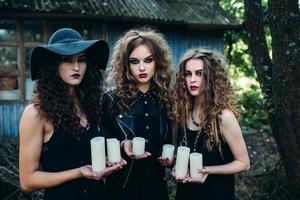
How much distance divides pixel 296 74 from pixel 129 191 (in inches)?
92.8

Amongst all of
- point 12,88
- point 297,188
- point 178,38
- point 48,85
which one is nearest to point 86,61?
point 48,85

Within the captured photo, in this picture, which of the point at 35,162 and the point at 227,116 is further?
the point at 227,116

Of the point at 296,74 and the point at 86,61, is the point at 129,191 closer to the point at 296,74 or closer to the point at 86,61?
the point at 86,61

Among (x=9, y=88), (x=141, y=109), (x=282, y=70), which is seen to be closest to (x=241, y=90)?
(x=9, y=88)

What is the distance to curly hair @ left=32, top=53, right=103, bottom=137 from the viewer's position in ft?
8.93

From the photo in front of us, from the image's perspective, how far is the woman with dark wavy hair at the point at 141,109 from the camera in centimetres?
336

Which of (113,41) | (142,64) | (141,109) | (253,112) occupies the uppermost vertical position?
(113,41)

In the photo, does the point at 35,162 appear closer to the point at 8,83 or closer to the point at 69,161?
the point at 69,161

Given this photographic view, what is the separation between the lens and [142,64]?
10.9 ft

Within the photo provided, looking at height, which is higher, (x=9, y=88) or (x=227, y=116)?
(x=9, y=88)

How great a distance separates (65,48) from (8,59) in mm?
7433

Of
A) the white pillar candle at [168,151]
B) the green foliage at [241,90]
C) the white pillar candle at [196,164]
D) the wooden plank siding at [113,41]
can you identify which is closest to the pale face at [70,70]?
the white pillar candle at [168,151]

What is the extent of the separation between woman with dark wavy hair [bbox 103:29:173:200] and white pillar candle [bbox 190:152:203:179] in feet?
→ 1.28

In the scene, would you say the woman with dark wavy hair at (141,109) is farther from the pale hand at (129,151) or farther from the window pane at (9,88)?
the window pane at (9,88)
